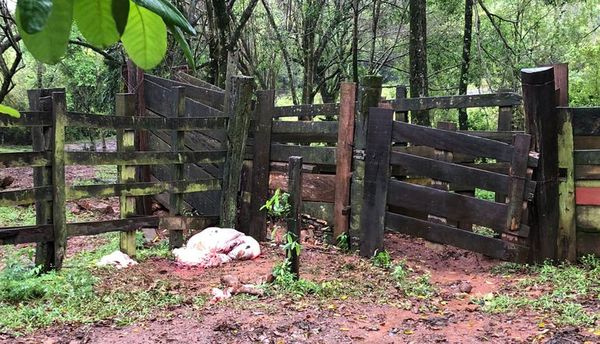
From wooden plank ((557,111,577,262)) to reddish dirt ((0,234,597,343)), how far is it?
2.37ft

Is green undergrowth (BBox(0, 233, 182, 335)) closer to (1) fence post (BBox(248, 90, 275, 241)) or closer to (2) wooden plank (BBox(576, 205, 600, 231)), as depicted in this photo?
(1) fence post (BBox(248, 90, 275, 241))

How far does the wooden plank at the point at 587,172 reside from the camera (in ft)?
16.7

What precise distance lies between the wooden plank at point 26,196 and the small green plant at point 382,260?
322cm

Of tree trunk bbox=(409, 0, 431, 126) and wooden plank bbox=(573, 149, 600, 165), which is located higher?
tree trunk bbox=(409, 0, 431, 126)

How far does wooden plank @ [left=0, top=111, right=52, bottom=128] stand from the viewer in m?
4.71

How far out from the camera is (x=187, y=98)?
24.6 ft

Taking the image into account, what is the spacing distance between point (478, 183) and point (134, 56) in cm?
481

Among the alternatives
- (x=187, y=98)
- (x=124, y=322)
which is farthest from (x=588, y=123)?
(x=187, y=98)

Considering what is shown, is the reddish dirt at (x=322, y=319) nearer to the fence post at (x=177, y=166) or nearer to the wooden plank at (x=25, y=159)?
the fence post at (x=177, y=166)

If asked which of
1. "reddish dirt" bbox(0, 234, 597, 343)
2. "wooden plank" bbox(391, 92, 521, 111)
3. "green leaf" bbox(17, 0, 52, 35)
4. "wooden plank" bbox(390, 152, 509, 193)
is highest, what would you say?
"wooden plank" bbox(391, 92, 521, 111)

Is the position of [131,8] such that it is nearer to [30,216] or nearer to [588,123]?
[588,123]

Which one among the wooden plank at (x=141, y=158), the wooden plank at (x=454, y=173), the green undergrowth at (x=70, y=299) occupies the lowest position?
the green undergrowth at (x=70, y=299)

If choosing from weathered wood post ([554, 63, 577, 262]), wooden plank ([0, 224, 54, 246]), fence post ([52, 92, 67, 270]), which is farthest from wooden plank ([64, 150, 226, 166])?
weathered wood post ([554, 63, 577, 262])

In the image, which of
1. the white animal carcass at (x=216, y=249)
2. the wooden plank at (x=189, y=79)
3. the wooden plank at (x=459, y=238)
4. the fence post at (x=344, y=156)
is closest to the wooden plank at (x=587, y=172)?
the wooden plank at (x=459, y=238)
